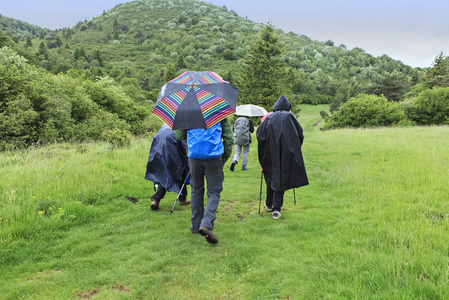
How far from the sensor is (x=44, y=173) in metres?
6.05

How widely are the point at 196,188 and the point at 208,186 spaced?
21cm

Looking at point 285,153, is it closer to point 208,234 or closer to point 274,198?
point 274,198

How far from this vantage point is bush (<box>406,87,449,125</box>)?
31.9m

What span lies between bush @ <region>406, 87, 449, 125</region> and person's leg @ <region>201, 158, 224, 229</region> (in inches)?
1508

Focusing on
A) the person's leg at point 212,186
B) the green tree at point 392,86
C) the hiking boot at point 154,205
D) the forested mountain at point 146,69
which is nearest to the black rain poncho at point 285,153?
the person's leg at point 212,186

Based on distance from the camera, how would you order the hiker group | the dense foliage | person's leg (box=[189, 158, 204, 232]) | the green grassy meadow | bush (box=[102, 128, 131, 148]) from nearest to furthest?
1. the green grassy meadow
2. the hiker group
3. person's leg (box=[189, 158, 204, 232])
4. bush (box=[102, 128, 131, 148])
5. the dense foliage

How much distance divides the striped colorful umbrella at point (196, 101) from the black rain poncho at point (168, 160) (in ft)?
3.75

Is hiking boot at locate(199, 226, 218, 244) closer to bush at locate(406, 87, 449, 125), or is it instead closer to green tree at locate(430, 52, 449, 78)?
bush at locate(406, 87, 449, 125)

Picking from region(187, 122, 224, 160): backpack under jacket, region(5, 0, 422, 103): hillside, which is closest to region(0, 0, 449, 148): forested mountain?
region(5, 0, 422, 103): hillside

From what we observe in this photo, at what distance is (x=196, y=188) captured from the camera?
4.14m

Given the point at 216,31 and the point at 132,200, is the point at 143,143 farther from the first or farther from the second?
the point at 216,31

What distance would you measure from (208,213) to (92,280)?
1.73 meters

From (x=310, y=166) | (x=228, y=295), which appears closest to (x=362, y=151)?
(x=310, y=166)

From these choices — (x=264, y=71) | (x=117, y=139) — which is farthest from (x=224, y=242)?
(x=264, y=71)
